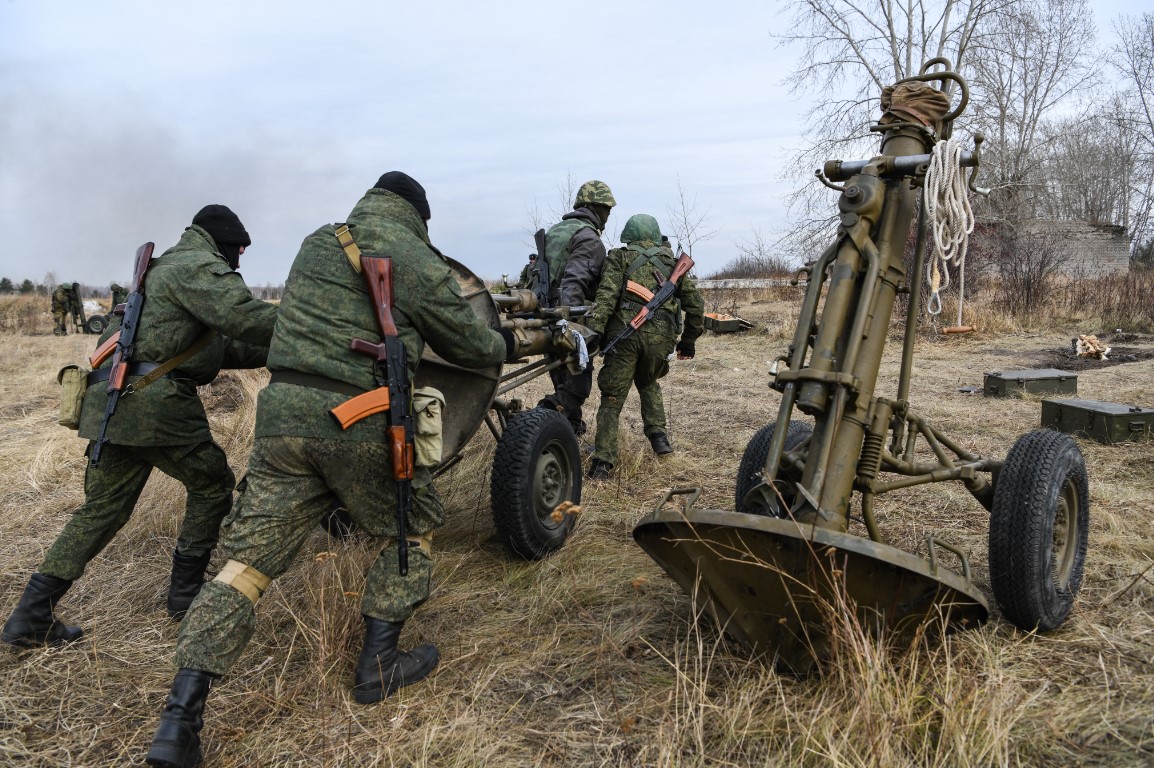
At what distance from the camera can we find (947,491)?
5.30 m

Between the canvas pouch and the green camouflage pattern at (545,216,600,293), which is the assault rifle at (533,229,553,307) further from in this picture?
the canvas pouch

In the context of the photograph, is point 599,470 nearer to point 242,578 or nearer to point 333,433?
point 333,433

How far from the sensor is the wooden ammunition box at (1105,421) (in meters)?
6.22

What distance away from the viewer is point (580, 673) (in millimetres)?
3115

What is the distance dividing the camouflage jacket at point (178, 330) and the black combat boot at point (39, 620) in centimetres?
65

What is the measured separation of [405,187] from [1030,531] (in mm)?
2745

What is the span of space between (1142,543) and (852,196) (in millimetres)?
2463

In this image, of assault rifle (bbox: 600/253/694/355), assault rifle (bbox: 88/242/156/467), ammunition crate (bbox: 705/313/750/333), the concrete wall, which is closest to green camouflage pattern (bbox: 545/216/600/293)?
assault rifle (bbox: 600/253/694/355)

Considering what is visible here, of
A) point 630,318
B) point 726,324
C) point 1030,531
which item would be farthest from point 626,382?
point 726,324

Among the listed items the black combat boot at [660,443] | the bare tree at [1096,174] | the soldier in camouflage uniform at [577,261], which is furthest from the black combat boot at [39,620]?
the bare tree at [1096,174]

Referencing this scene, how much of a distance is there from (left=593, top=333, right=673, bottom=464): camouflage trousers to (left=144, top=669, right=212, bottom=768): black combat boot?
145 inches

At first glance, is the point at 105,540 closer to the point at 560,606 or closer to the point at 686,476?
the point at 560,606

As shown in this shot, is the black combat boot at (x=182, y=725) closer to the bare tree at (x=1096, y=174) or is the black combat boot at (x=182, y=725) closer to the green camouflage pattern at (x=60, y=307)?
the green camouflage pattern at (x=60, y=307)

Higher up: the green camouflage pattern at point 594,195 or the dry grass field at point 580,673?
the green camouflage pattern at point 594,195
